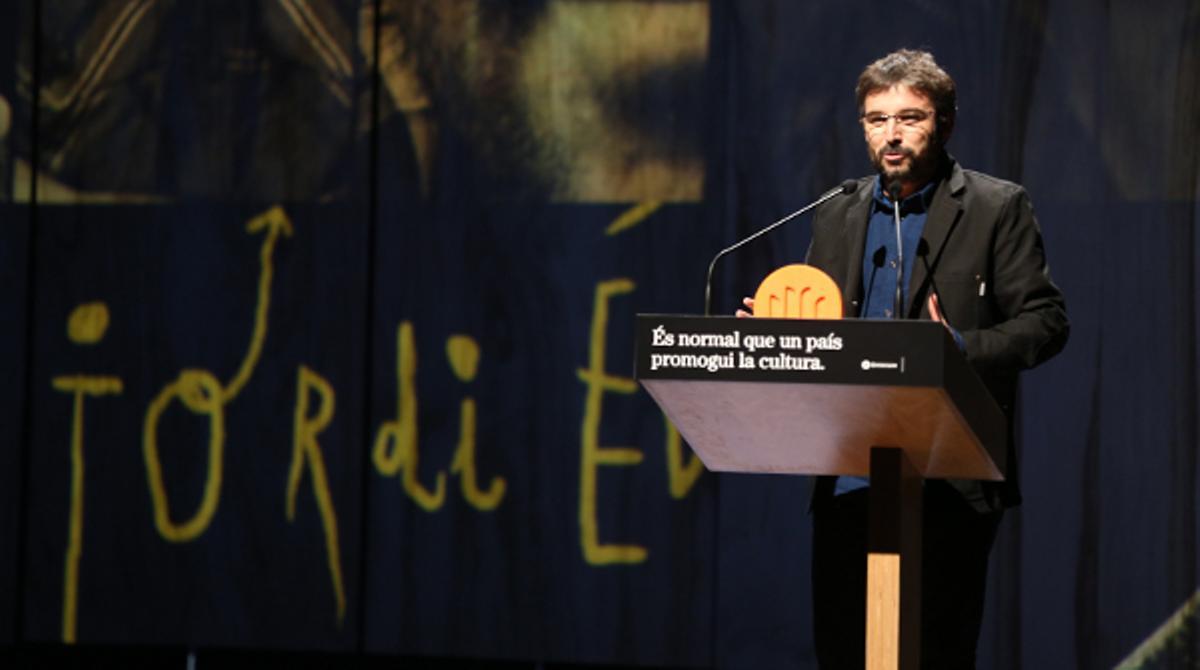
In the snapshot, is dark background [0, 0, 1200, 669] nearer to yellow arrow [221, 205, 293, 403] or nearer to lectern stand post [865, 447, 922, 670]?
yellow arrow [221, 205, 293, 403]

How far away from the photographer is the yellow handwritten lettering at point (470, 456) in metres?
5.07

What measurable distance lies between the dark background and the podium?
2102mm

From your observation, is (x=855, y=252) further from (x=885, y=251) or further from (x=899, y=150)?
(x=899, y=150)

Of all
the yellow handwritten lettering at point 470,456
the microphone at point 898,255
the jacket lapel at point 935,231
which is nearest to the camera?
the microphone at point 898,255

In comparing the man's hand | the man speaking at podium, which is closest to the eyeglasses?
the man speaking at podium

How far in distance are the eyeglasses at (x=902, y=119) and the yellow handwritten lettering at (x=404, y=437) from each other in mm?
2357

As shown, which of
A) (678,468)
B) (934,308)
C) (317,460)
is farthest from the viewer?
(317,460)

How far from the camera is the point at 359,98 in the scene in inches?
205

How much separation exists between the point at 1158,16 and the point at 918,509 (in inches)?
97.1

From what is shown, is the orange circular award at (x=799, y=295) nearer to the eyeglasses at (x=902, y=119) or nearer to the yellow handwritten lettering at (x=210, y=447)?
the eyeglasses at (x=902, y=119)

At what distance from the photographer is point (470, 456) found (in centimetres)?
508

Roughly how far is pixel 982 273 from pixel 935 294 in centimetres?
9

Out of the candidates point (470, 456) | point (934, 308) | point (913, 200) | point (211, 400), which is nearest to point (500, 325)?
point (470, 456)

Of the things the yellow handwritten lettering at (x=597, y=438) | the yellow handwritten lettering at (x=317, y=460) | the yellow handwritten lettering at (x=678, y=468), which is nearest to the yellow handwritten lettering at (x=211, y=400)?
the yellow handwritten lettering at (x=317, y=460)
